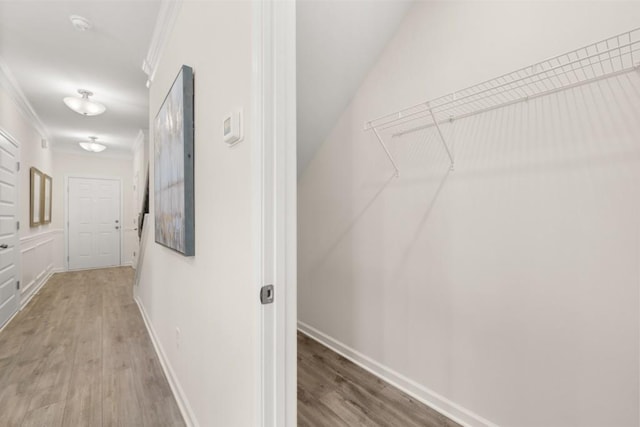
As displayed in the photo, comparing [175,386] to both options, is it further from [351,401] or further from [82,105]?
[82,105]

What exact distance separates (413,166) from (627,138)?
938 mm

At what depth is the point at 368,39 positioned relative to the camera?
1.93 meters

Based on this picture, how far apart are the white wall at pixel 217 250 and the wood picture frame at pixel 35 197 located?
11.6ft

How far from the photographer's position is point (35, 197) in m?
4.01

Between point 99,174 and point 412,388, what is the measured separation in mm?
7056

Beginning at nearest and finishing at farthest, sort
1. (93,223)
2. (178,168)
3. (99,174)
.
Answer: (178,168)
(93,223)
(99,174)

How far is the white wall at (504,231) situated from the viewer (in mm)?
1155

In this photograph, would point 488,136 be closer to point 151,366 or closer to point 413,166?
point 413,166

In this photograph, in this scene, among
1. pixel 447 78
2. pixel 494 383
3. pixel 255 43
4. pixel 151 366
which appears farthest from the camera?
pixel 151 366

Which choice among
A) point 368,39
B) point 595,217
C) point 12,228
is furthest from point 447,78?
point 12,228

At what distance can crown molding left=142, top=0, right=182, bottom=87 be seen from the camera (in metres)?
1.83

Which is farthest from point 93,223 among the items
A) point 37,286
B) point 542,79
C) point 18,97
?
point 542,79

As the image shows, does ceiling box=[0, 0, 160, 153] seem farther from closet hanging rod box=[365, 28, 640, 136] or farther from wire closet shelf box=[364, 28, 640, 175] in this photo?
closet hanging rod box=[365, 28, 640, 136]

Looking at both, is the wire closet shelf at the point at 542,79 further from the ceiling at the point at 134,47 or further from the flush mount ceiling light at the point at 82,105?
the flush mount ceiling light at the point at 82,105
